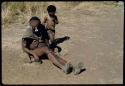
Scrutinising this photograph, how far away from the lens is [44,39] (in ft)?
26.5

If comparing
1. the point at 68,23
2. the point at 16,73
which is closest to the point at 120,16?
the point at 68,23

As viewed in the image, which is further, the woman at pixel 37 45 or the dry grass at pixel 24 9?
the dry grass at pixel 24 9

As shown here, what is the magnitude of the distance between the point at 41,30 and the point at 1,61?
998 mm

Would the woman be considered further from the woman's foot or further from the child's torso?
the child's torso

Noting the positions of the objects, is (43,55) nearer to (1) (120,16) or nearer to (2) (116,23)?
(2) (116,23)

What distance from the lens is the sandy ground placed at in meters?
7.10

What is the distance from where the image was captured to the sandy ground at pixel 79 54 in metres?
7.10

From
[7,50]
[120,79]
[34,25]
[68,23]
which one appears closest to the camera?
[120,79]

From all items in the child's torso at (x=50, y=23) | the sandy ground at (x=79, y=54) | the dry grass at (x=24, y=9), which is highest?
the child's torso at (x=50, y=23)

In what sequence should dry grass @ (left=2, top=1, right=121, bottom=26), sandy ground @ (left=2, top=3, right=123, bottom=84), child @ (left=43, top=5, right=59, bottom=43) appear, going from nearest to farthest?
sandy ground @ (left=2, top=3, right=123, bottom=84) → child @ (left=43, top=5, right=59, bottom=43) → dry grass @ (left=2, top=1, right=121, bottom=26)

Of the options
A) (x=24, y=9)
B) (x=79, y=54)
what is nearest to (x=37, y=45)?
(x=79, y=54)

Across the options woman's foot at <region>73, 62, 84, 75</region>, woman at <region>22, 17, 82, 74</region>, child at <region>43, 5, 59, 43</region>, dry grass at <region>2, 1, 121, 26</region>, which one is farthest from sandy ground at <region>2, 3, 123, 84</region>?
dry grass at <region>2, 1, 121, 26</region>

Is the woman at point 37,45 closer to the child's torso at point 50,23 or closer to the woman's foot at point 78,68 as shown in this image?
the woman's foot at point 78,68

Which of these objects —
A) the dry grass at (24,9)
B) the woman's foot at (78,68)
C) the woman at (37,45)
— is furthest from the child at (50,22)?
the dry grass at (24,9)
